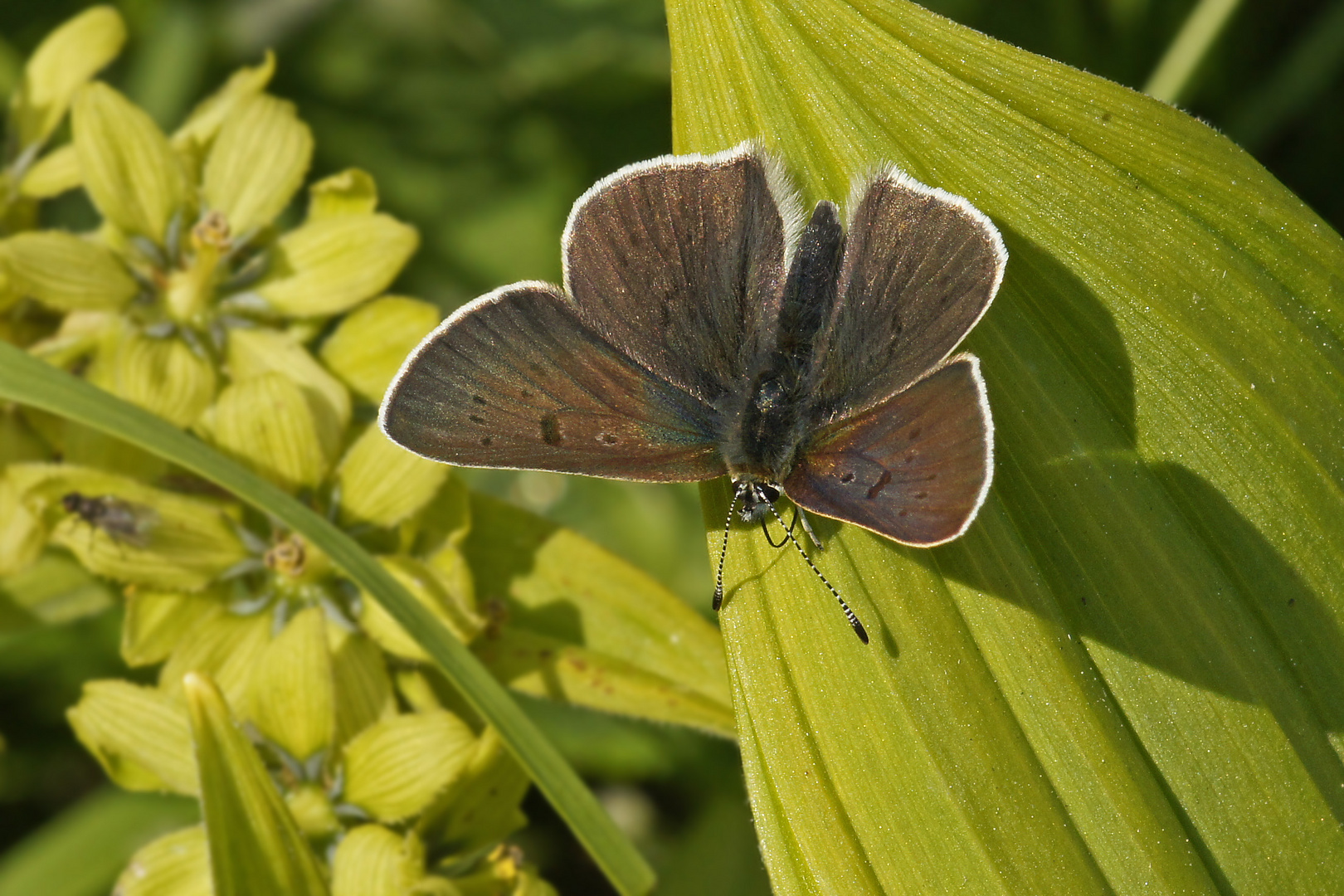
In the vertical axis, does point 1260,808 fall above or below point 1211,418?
below

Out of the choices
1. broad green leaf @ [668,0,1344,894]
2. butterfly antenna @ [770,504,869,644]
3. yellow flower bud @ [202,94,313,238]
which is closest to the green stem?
broad green leaf @ [668,0,1344,894]

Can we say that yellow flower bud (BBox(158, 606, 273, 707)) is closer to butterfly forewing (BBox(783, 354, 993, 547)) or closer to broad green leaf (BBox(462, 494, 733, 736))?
broad green leaf (BBox(462, 494, 733, 736))

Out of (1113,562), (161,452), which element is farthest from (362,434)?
(1113,562)

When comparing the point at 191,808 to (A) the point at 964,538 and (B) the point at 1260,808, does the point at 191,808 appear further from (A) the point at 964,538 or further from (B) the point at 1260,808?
(B) the point at 1260,808

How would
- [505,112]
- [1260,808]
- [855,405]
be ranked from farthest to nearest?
[505,112] → [855,405] → [1260,808]

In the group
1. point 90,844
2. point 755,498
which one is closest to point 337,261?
point 755,498

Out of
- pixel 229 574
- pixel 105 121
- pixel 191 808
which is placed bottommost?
pixel 191 808
